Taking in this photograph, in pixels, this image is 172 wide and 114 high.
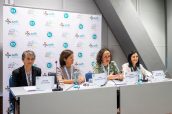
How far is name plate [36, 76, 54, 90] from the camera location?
2.01m

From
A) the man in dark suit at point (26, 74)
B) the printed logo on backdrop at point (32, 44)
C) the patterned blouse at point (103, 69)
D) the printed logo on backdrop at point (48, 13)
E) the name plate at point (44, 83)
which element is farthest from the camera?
the printed logo on backdrop at point (48, 13)

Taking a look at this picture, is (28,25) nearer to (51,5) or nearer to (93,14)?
(51,5)

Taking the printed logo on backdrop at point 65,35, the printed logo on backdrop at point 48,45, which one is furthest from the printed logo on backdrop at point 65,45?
the printed logo on backdrop at point 48,45

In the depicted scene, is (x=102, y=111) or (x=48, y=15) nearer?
(x=102, y=111)

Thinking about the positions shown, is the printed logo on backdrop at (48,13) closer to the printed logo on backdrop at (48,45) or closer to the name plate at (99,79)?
the printed logo on backdrop at (48,45)

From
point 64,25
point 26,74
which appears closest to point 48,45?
point 64,25

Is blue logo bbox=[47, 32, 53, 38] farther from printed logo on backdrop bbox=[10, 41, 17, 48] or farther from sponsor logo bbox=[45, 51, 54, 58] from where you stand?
printed logo on backdrop bbox=[10, 41, 17, 48]

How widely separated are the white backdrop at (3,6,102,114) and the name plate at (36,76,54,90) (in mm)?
1625

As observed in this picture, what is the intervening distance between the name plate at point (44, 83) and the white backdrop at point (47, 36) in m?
1.62

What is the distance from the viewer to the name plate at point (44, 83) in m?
2.01

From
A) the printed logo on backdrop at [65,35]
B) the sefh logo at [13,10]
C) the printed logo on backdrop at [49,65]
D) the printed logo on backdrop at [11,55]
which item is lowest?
the printed logo on backdrop at [49,65]

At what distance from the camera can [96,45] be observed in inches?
171

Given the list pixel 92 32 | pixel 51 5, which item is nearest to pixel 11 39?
pixel 51 5

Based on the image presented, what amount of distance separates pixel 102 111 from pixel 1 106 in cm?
227
